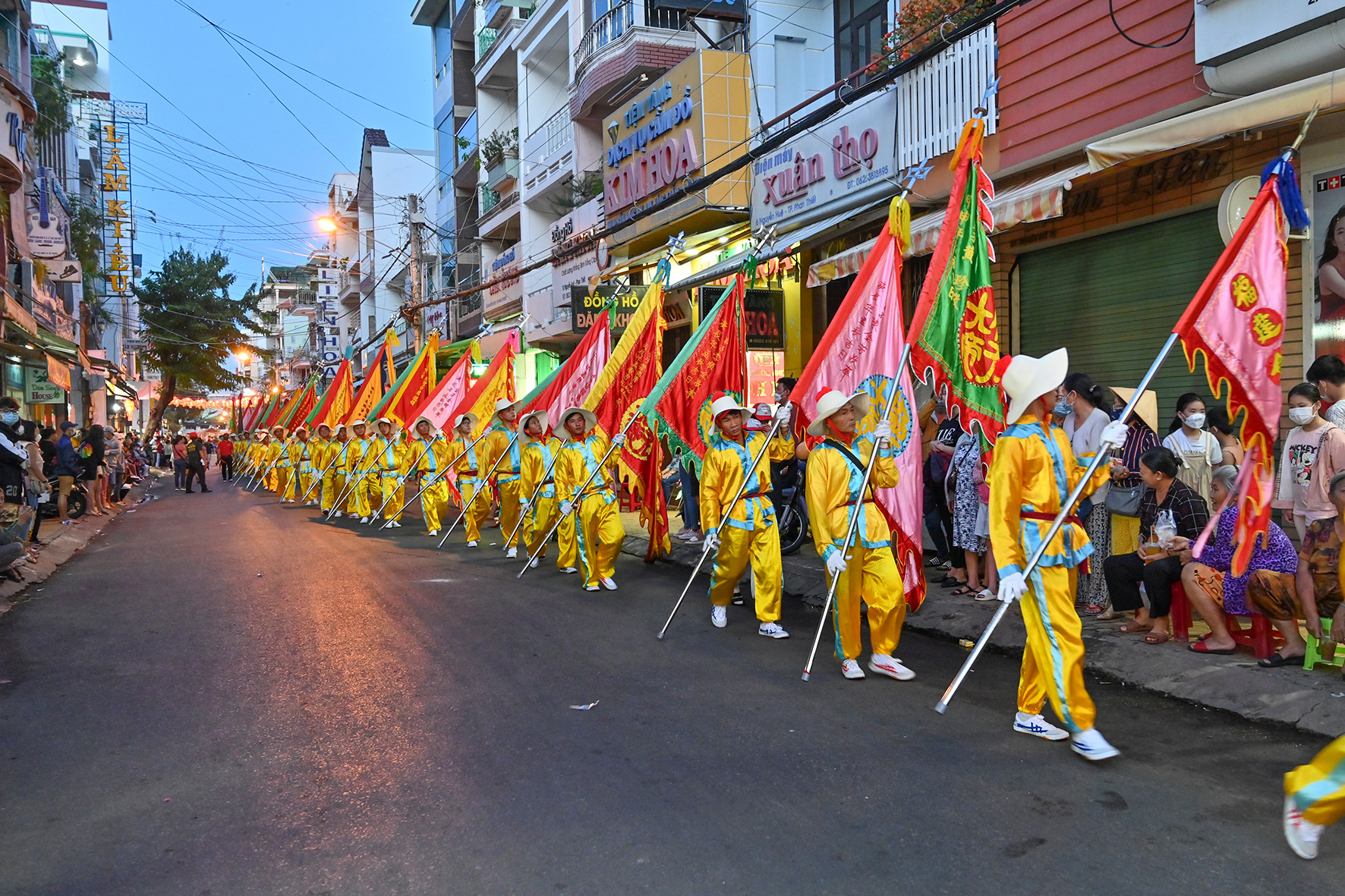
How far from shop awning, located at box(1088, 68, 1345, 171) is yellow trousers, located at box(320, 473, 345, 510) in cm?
1511

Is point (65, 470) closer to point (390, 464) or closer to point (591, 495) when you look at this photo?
point (390, 464)

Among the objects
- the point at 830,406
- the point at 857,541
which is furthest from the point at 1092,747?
the point at 830,406

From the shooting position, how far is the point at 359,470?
693 inches

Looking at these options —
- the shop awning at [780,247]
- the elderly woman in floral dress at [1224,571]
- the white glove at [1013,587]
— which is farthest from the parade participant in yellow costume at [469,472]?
the white glove at [1013,587]

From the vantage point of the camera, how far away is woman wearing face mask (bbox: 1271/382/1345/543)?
5715 millimetres

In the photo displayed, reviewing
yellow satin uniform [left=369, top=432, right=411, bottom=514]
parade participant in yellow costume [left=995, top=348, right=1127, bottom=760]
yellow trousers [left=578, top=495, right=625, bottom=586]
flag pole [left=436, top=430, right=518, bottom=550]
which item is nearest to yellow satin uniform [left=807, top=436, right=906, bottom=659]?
parade participant in yellow costume [left=995, top=348, right=1127, bottom=760]

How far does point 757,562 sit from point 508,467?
5652 millimetres

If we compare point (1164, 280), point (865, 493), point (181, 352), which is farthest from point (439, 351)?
point (865, 493)

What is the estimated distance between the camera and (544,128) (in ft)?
87.5

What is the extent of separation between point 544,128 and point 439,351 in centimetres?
807

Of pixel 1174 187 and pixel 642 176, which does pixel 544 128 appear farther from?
pixel 1174 187

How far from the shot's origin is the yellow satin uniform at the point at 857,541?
575cm

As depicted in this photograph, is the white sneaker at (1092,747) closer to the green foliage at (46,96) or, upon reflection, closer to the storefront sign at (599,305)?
the storefront sign at (599,305)

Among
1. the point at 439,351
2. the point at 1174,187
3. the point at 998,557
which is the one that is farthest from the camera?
the point at 439,351
